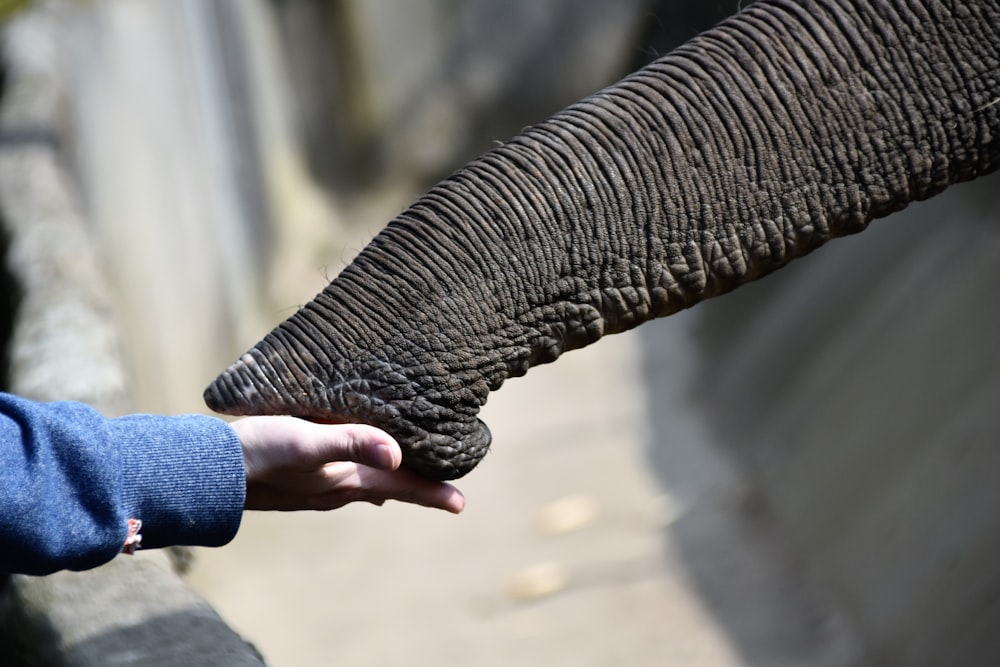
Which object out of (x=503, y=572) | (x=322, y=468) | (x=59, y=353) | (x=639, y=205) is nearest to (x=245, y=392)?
(x=322, y=468)

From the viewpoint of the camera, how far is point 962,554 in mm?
2346

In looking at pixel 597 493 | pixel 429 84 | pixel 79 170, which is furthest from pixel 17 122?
pixel 429 84

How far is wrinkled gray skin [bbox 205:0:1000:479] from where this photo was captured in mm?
1412

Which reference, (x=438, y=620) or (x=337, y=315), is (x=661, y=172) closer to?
(x=337, y=315)

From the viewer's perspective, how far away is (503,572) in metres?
3.28

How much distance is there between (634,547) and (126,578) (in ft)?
5.97

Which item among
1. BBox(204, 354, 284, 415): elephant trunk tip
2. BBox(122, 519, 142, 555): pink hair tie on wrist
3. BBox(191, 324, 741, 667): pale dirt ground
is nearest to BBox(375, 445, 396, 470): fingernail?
BBox(204, 354, 284, 415): elephant trunk tip

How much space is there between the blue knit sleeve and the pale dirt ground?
5.48 ft

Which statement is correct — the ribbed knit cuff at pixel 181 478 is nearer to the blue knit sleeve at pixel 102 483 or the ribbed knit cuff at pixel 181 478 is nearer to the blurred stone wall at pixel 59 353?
the blue knit sleeve at pixel 102 483

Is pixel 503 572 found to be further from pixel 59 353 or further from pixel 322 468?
pixel 322 468

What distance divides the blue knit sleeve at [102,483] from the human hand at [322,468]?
4 cm

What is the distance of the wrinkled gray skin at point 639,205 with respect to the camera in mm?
1412

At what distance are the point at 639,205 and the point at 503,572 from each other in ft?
6.51

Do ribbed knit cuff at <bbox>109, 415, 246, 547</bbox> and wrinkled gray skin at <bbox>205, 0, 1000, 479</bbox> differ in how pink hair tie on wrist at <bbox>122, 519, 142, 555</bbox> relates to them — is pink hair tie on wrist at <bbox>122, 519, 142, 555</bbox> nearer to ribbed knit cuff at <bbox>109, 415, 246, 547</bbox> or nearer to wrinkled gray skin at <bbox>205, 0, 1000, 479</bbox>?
ribbed knit cuff at <bbox>109, 415, 246, 547</bbox>
